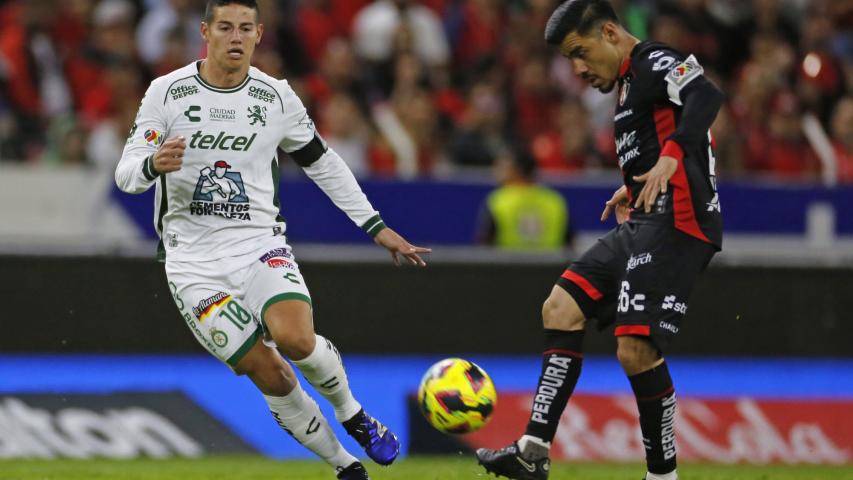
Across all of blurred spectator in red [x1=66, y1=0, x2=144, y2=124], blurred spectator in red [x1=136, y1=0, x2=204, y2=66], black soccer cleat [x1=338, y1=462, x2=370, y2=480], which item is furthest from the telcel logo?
blurred spectator in red [x1=136, y1=0, x2=204, y2=66]

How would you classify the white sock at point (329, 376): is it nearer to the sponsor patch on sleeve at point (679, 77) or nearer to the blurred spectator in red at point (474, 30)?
the sponsor patch on sleeve at point (679, 77)

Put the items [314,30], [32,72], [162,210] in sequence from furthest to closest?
[314,30] < [32,72] < [162,210]

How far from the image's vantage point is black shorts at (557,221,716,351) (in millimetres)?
7250

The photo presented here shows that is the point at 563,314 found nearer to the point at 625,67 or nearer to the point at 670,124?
the point at 670,124

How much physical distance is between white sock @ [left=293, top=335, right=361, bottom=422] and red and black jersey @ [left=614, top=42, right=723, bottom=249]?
1788 mm

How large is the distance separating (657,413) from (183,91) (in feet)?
9.89

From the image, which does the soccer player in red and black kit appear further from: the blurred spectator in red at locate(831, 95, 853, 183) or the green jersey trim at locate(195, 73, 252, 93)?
the blurred spectator in red at locate(831, 95, 853, 183)

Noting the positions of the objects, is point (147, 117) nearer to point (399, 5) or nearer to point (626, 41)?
Result: point (626, 41)

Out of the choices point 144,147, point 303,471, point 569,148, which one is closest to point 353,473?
point 303,471

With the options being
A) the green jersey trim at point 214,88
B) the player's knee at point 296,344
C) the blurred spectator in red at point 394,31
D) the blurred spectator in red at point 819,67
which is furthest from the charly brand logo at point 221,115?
the blurred spectator in red at point 819,67

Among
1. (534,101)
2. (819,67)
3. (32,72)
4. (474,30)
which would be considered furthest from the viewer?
(474,30)

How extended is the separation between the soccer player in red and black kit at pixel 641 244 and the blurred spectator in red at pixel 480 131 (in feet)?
23.1

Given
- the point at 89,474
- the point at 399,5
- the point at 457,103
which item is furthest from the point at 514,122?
the point at 89,474

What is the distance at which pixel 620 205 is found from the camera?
810 cm
